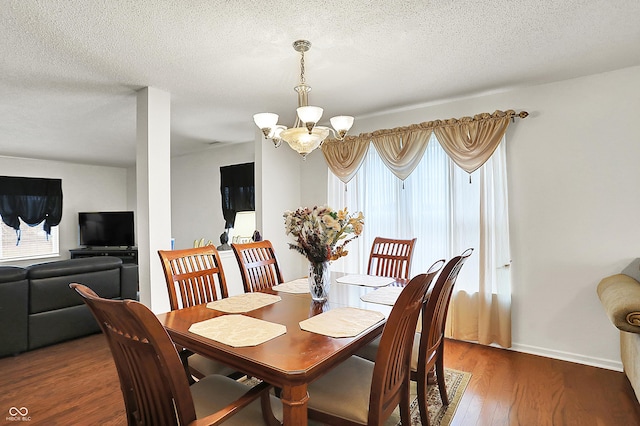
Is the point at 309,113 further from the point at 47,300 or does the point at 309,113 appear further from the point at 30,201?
the point at 30,201

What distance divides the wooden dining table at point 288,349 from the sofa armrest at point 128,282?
239cm

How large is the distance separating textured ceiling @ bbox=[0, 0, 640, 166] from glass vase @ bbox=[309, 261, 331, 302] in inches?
57.7

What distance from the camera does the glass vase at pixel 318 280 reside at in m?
2.09

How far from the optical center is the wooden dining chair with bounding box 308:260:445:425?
130 centimetres

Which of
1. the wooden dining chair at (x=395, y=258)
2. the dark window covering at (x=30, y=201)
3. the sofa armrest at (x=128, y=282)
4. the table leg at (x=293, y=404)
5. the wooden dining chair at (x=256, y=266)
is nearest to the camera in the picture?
the table leg at (x=293, y=404)

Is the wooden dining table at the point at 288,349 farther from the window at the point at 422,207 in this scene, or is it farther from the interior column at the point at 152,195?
the window at the point at 422,207

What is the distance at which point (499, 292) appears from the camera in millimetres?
3176

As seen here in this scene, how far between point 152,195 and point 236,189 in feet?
8.30

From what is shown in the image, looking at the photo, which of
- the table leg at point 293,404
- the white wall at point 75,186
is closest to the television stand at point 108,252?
the white wall at point 75,186

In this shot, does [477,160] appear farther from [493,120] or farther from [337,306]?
[337,306]

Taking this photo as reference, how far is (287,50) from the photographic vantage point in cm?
235

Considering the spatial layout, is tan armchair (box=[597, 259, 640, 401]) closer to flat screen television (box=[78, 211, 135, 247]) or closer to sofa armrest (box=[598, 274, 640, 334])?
sofa armrest (box=[598, 274, 640, 334])

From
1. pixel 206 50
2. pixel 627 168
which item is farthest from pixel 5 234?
pixel 627 168

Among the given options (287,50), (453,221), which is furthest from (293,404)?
(453,221)
